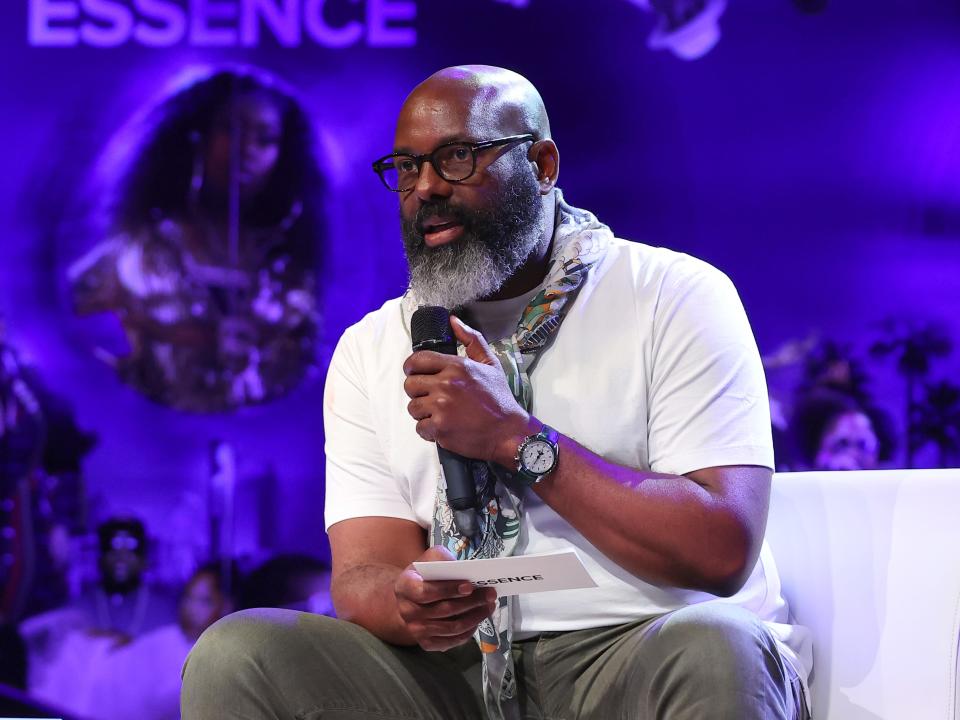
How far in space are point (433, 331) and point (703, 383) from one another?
1.45ft

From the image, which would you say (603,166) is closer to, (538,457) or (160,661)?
(538,457)

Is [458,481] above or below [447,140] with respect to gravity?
below

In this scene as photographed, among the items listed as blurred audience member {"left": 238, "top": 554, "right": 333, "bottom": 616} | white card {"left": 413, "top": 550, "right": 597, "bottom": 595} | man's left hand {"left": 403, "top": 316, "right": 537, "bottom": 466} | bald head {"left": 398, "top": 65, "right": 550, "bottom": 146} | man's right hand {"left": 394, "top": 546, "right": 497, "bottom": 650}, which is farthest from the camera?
blurred audience member {"left": 238, "top": 554, "right": 333, "bottom": 616}

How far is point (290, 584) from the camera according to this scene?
3.28m

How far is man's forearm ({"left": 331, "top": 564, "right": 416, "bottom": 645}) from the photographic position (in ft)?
5.70

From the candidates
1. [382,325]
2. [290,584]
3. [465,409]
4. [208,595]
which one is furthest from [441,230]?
[208,595]

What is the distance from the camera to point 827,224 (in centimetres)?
312

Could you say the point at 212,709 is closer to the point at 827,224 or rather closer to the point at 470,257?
the point at 470,257

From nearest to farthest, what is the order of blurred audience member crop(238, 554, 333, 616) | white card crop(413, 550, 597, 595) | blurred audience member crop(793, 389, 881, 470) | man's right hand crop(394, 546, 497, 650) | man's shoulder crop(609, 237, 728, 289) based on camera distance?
white card crop(413, 550, 597, 595) < man's right hand crop(394, 546, 497, 650) < man's shoulder crop(609, 237, 728, 289) < blurred audience member crop(793, 389, 881, 470) < blurred audience member crop(238, 554, 333, 616)

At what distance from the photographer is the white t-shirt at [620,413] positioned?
1756 millimetres

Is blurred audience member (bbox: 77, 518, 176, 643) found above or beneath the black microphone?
beneath

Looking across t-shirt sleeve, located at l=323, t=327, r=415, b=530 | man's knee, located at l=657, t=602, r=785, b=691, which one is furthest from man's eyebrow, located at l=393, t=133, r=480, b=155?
man's knee, located at l=657, t=602, r=785, b=691

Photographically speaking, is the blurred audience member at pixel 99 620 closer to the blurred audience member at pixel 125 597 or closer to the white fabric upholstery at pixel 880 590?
the blurred audience member at pixel 125 597

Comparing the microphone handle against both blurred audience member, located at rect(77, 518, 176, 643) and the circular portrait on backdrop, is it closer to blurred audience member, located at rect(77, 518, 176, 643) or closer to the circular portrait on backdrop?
the circular portrait on backdrop
